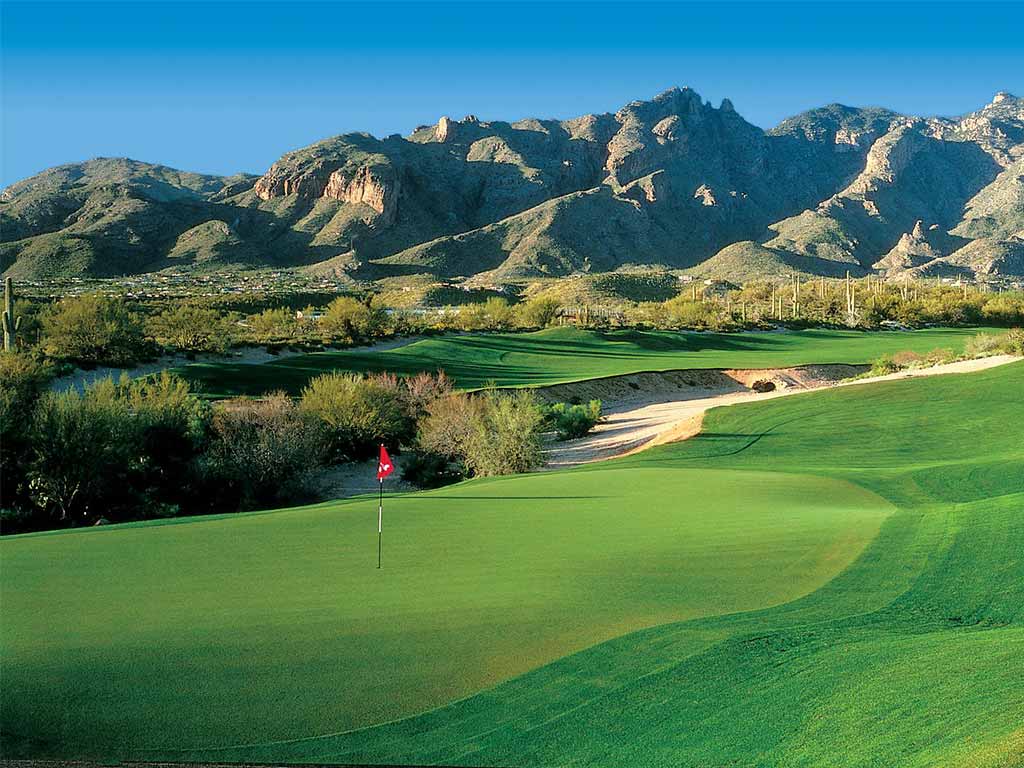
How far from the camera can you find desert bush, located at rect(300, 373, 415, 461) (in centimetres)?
3441

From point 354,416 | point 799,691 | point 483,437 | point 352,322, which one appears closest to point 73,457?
point 483,437

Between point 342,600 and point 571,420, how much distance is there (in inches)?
1220

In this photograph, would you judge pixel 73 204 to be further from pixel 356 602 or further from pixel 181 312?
pixel 356 602

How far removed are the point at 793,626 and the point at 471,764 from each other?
4022 mm

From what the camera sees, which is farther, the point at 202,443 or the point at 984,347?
the point at 984,347

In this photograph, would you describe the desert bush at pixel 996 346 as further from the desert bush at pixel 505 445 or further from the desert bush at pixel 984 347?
the desert bush at pixel 505 445

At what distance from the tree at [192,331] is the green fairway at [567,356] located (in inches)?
229

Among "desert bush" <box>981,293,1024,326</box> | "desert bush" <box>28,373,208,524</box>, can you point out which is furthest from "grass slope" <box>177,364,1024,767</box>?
"desert bush" <box>981,293,1024,326</box>

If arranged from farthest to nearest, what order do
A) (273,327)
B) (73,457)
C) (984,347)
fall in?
(273,327) < (984,347) < (73,457)

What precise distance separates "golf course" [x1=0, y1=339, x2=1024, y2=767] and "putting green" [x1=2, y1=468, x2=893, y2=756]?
0.03m

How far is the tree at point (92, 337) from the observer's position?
5159cm

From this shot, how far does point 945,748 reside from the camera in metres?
6.22

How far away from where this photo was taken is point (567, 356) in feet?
229

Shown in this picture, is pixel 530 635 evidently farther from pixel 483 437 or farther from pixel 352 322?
pixel 352 322
